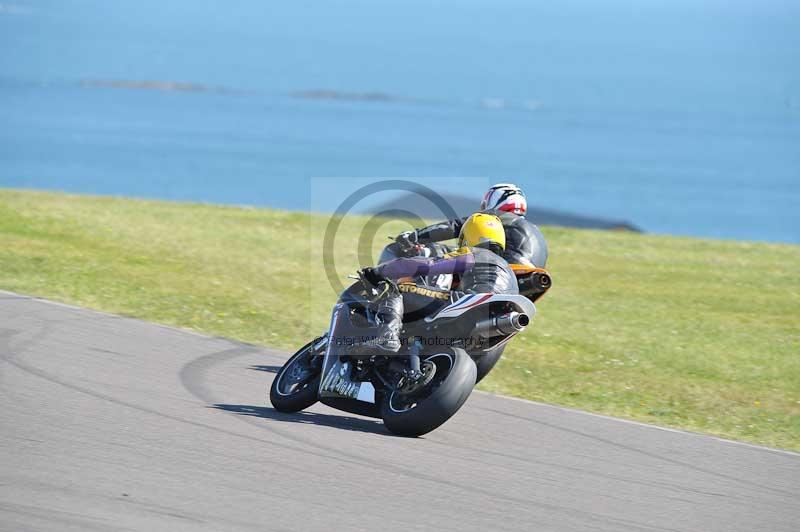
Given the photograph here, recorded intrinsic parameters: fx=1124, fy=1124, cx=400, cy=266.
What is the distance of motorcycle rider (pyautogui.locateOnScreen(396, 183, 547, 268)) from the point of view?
8.89 meters

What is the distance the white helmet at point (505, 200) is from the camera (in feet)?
30.2

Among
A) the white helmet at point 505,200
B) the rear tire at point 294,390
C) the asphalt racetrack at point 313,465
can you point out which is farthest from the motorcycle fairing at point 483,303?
the white helmet at point 505,200

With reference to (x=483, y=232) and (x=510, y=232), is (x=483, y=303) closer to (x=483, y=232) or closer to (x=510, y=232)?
(x=483, y=232)

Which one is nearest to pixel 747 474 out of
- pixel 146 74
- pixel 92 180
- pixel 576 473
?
pixel 576 473

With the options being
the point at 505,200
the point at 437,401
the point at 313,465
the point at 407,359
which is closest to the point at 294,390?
the point at 407,359

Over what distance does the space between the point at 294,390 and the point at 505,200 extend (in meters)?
2.65

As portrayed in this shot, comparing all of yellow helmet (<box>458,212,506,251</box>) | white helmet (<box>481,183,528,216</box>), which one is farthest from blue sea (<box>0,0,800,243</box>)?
yellow helmet (<box>458,212,506,251</box>)

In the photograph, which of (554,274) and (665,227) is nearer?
(554,274)

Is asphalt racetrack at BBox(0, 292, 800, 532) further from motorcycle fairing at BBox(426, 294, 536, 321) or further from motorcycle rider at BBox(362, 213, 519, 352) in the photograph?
motorcycle fairing at BBox(426, 294, 536, 321)

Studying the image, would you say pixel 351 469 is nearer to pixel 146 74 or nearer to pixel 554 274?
pixel 554 274

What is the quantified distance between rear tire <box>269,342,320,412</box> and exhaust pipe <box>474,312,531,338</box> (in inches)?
48.4

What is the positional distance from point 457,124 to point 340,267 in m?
127

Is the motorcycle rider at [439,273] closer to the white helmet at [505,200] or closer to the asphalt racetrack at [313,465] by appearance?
the asphalt racetrack at [313,465]

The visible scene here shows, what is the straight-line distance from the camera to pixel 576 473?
6629 mm
